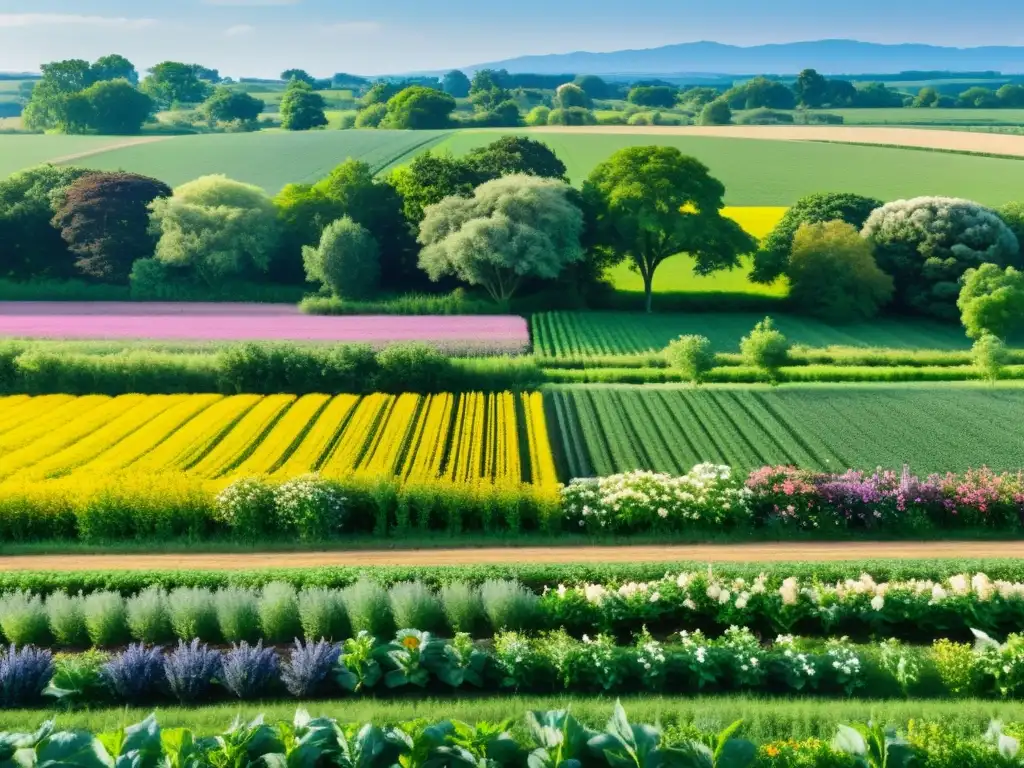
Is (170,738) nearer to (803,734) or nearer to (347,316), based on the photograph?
(803,734)

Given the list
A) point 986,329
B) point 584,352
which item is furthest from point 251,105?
point 986,329

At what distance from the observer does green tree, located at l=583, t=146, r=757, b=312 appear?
4941cm

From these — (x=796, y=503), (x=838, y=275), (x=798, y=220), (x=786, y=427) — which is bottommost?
(x=786, y=427)

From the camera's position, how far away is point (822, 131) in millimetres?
97312

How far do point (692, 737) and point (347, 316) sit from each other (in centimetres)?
3860

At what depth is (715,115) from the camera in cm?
10988

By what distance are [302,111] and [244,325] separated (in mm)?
65217

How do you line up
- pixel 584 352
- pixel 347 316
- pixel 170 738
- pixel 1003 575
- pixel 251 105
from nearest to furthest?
pixel 170 738 < pixel 1003 575 < pixel 584 352 < pixel 347 316 < pixel 251 105

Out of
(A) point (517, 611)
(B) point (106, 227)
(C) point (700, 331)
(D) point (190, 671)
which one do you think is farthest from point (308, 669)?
(B) point (106, 227)

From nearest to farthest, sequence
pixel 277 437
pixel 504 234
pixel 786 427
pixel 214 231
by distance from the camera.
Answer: pixel 277 437
pixel 786 427
pixel 504 234
pixel 214 231

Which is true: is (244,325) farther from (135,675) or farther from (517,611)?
(135,675)

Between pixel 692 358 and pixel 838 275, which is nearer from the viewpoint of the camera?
pixel 692 358

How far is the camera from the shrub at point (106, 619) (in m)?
16.1

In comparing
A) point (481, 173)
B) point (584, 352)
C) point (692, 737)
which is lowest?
point (584, 352)
